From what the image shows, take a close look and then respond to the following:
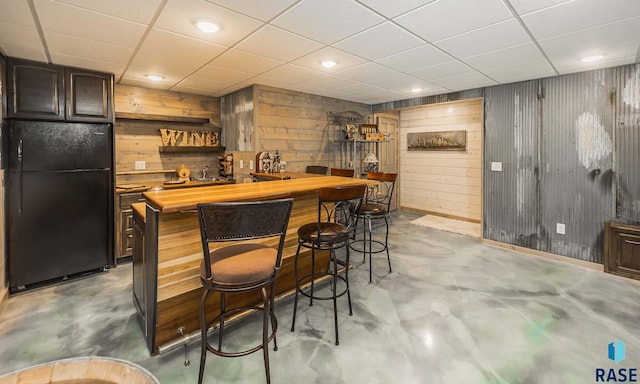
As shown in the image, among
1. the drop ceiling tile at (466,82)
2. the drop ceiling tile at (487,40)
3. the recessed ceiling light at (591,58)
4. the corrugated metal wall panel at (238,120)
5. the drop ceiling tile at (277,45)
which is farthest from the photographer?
the corrugated metal wall panel at (238,120)

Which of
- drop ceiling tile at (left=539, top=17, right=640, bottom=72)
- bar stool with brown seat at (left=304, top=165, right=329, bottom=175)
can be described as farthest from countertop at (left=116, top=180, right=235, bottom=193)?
drop ceiling tile at (left=539, top=17, right=640, bottom=72)

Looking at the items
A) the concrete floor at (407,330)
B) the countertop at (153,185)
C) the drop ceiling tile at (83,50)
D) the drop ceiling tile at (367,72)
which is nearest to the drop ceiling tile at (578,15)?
the drop ceiling tile at (367,72)

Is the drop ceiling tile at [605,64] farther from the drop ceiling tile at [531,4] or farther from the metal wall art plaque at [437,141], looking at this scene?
the metal wall art plaque at [437,141]

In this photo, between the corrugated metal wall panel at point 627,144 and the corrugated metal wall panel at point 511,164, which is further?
the corrugated metal wall panel at point 511,164

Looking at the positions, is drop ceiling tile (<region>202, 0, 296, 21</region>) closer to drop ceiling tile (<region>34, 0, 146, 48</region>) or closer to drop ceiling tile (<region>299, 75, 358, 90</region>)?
Answer: drop ceiling tile (<region>34, 0, 146, 48</region>)

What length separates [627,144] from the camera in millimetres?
3461

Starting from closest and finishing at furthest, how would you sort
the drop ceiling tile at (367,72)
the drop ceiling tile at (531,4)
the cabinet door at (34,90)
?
the drop ceiling tile at (531,4)
the cabinet door at (34,90)
the drop ceiling tile at (367,72)

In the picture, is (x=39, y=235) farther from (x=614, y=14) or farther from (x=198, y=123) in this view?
(x=614, y=14)

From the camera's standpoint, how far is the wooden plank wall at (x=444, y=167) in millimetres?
5934

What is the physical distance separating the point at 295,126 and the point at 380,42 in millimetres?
2351

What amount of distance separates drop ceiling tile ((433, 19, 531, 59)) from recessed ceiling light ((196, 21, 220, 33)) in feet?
6.43

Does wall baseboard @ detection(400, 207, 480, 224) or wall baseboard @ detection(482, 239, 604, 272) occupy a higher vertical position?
wall baseboard @ detection(400, 207, 480, 224)

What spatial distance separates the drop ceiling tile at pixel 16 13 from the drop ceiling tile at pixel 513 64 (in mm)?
3874

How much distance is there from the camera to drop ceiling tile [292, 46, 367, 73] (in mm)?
3072
